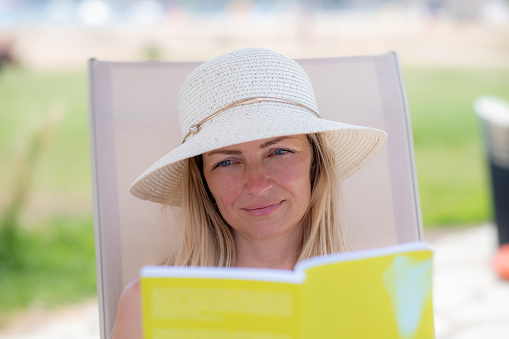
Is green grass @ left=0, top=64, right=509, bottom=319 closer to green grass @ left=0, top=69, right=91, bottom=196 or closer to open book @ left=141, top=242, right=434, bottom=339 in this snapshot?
green grass @ left=0, top=69, right=91, bottom=196

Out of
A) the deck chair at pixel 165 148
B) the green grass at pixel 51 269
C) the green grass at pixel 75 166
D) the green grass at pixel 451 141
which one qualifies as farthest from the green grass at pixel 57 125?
the green grass at pixel 451 141

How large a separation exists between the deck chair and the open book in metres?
0.81

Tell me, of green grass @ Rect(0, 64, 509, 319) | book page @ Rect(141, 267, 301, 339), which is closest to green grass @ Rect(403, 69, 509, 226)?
green grass @ Rect(0, 64, 509, 319)

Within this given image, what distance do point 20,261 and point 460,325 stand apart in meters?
3.21

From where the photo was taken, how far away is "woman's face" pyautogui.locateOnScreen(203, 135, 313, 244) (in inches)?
56.1

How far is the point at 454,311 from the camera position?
3488 mm

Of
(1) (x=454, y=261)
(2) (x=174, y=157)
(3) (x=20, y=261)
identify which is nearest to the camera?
(2) (x=174, y=157)

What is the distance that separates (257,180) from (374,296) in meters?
0.51

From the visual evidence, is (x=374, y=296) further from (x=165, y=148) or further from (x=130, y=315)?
(x=165, y=148)

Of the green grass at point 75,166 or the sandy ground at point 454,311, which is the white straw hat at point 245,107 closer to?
the sandy ground at point 454,311

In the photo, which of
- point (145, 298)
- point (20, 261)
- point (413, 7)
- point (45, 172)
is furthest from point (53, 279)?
point (413, 7)

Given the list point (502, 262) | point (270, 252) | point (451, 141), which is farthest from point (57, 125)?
point (270, 252)

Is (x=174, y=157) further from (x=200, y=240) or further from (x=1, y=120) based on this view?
(x=1, y=120)

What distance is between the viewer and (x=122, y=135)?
5.99 ft
